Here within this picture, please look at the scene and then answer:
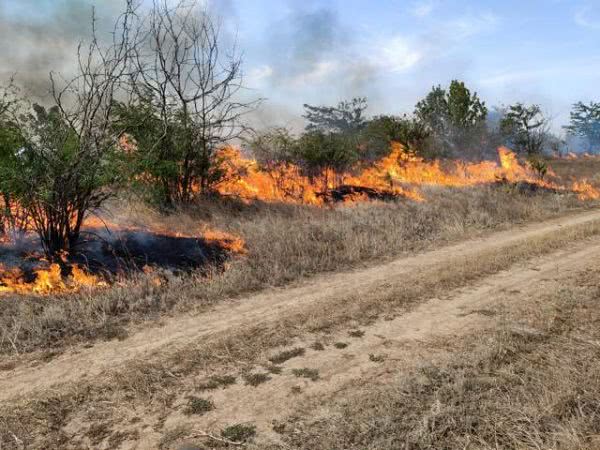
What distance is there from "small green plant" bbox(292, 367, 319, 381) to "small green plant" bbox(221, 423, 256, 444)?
86 cm

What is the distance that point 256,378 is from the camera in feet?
13.9

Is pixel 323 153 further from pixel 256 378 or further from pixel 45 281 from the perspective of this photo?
pixel 256 378

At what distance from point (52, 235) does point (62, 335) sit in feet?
9.71

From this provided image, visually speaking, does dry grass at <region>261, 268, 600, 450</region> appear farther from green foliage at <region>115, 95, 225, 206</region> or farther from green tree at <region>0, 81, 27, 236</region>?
green foliage at <region>115, 95, 225, 206</region>

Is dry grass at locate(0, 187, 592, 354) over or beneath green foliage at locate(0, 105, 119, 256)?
beneath

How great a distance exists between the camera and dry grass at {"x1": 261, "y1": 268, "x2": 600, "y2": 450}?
3127 millimetres

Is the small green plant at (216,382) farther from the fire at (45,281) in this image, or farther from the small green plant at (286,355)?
the fire at (45,281)

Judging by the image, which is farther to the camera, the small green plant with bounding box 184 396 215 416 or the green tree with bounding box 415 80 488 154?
the green tree with bounding box 415 80 488 154

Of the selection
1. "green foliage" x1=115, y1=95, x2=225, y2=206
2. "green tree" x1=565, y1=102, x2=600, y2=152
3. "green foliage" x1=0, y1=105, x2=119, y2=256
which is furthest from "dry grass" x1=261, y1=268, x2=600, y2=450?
"green tree" x1=565, y1=102, x2=600, y2=152

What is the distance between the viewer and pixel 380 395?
3785 millimetres

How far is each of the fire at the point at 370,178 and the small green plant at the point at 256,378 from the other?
996 centimetres

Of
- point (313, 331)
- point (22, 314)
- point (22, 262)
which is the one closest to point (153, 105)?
point (22, 262)

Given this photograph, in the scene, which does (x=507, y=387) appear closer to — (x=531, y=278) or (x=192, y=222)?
(x=531, y=278)

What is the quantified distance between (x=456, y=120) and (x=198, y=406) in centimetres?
2746
